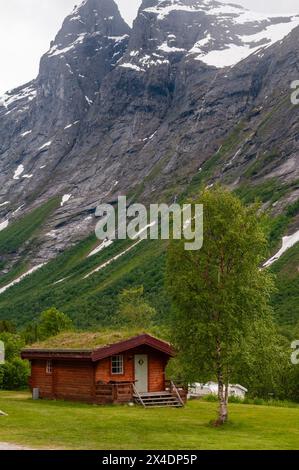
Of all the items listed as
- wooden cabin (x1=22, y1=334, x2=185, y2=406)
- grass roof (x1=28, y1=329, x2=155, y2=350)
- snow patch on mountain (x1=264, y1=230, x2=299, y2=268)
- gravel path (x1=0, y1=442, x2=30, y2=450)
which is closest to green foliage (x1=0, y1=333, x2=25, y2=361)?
grass roof (x1=28, y1=329, x2=155, y2=350)

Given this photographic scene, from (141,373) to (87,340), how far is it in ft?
13.5

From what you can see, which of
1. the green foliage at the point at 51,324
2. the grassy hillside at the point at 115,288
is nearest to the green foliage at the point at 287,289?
the grassy hillside at the point at 115,288

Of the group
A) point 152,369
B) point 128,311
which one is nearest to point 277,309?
point 128,311

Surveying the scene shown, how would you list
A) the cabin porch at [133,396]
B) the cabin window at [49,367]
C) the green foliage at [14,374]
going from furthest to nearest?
the green foliage at [14,374] < the cabin window at [49,367] < the cabin porch at [133,396]

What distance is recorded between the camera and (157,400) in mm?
40281

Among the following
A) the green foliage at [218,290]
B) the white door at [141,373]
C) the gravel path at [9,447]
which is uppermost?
the green foliage at [218,290]

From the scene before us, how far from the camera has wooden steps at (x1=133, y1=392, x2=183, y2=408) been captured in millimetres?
39469

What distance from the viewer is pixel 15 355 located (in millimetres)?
57531

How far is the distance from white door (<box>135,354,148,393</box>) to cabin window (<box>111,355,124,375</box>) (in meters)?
1.20

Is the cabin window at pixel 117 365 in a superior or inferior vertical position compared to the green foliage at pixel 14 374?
superior

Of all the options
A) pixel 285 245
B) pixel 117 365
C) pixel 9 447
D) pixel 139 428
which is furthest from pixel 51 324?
pixel 285 245

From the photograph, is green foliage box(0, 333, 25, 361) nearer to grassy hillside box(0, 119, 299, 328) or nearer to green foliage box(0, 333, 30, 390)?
green foliage box(0, 333, 30, 390)

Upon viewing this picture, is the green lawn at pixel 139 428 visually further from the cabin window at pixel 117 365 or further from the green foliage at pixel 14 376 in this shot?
the green foliage at pixel 14 376

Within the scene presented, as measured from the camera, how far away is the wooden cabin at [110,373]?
1555 inches
